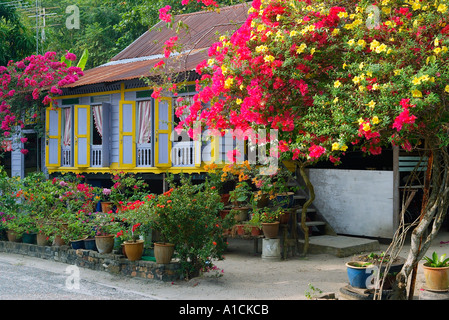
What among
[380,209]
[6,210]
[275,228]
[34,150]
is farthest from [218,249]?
[34,150]

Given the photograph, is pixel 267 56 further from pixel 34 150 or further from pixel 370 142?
pixel 34 150

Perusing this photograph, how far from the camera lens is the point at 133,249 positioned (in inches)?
336

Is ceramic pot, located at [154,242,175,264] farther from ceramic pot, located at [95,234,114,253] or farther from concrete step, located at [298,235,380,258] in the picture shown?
concrete step, located at [298,235,380,258]

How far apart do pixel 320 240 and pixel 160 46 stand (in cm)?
866

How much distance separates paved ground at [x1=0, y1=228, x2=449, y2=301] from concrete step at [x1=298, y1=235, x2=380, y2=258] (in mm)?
160

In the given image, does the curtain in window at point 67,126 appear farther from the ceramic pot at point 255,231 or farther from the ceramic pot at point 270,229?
the ceramic pot at point 270,229

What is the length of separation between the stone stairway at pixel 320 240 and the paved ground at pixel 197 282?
0.21 meters

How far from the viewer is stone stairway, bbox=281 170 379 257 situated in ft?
33.8

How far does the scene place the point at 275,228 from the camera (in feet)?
33.4

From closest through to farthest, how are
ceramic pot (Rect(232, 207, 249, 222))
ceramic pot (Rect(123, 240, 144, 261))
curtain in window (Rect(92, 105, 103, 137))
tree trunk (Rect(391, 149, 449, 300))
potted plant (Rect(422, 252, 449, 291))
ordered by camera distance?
tree trunk (Rect(391, 149, 449, 300)) < potted plant (Rect(422, 252, 449, 291)) < ceramic pot (Rect(123, 240, 144, 261)) < ceramic pot (Rect(232, 207, 249, 222)) < curtain in window (Rect(92, 105, 103, 137))

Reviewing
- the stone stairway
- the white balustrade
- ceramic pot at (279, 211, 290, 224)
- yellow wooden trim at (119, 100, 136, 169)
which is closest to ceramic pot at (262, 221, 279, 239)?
the stone stairway

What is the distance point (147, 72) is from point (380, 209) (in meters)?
6.20

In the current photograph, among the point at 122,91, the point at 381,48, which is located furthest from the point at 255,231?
the point at 122,91

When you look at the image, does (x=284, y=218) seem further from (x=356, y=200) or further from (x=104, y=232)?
(x=104, y=232)
